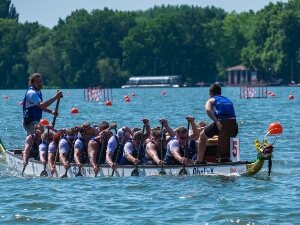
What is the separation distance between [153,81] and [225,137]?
12269 cm

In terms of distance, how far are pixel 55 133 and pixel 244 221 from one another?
7342 millimetres

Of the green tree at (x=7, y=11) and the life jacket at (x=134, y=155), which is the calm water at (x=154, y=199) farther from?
the green tree at (x=7, y=11)

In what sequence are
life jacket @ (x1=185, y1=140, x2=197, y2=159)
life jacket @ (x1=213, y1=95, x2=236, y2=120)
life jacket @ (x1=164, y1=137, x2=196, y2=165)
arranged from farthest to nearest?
1. life jacket @ (x1=185, y1=140, x2=197, y2=159)
2. life jacket @ (x1=164, y1=137, x2=196, y2=165)
3. life jacket @ (x1=213, y1=95, x2=236, y2=120)

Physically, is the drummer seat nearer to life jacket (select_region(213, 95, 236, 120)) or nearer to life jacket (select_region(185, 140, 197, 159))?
life jacket (select_region(213, 95, 236, 120))

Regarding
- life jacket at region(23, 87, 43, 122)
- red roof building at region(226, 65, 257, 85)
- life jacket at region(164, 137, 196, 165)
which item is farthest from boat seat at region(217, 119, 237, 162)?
red roof building at region(226, 65, 257, 85)

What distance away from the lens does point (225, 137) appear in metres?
17.9

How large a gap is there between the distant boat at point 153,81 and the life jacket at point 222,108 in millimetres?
120174

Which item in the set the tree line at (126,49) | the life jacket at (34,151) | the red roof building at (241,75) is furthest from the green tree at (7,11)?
the life jacket at (34,151)

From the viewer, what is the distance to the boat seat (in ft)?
58.6

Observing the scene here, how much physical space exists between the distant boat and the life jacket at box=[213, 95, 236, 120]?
120 metres

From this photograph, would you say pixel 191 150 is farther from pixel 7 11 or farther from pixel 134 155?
pixel 7 11

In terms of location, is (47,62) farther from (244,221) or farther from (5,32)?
(244,221)

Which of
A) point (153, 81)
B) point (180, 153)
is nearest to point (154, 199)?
point (180, 153)

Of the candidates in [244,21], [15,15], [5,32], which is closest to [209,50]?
[244,21]
